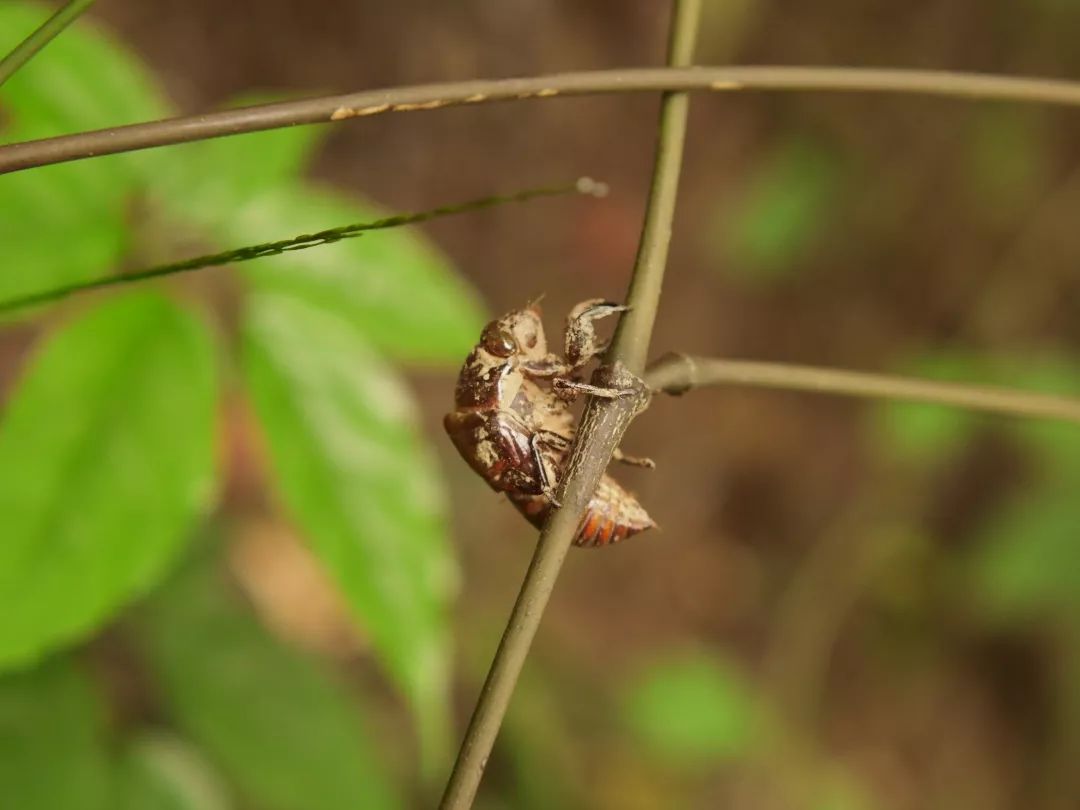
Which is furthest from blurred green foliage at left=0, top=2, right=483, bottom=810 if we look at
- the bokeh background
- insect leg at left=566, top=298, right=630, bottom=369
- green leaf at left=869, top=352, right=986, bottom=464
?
green leaf at left=869, top=352, right=986, bottom=464

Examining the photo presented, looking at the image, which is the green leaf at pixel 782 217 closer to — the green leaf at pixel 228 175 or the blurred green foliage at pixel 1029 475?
the blurred green foliage at pixel 1029 475

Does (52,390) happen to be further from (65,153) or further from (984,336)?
(984,336)

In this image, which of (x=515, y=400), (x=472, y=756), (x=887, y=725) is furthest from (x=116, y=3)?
(x=887, y=725)

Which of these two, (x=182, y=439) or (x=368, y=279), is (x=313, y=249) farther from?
(x=182, y=439)

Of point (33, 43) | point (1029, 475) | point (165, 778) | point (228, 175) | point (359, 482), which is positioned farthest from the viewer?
point (1029, 475)

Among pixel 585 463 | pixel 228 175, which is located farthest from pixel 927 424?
pixel 585 463

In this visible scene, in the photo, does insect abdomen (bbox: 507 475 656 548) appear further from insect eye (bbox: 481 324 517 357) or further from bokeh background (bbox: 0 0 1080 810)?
bokeh background (bbox: 0 0 1080 810)

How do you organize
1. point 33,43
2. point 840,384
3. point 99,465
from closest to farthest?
1. point 33,43
2. point 840,384
3. point 99,465
